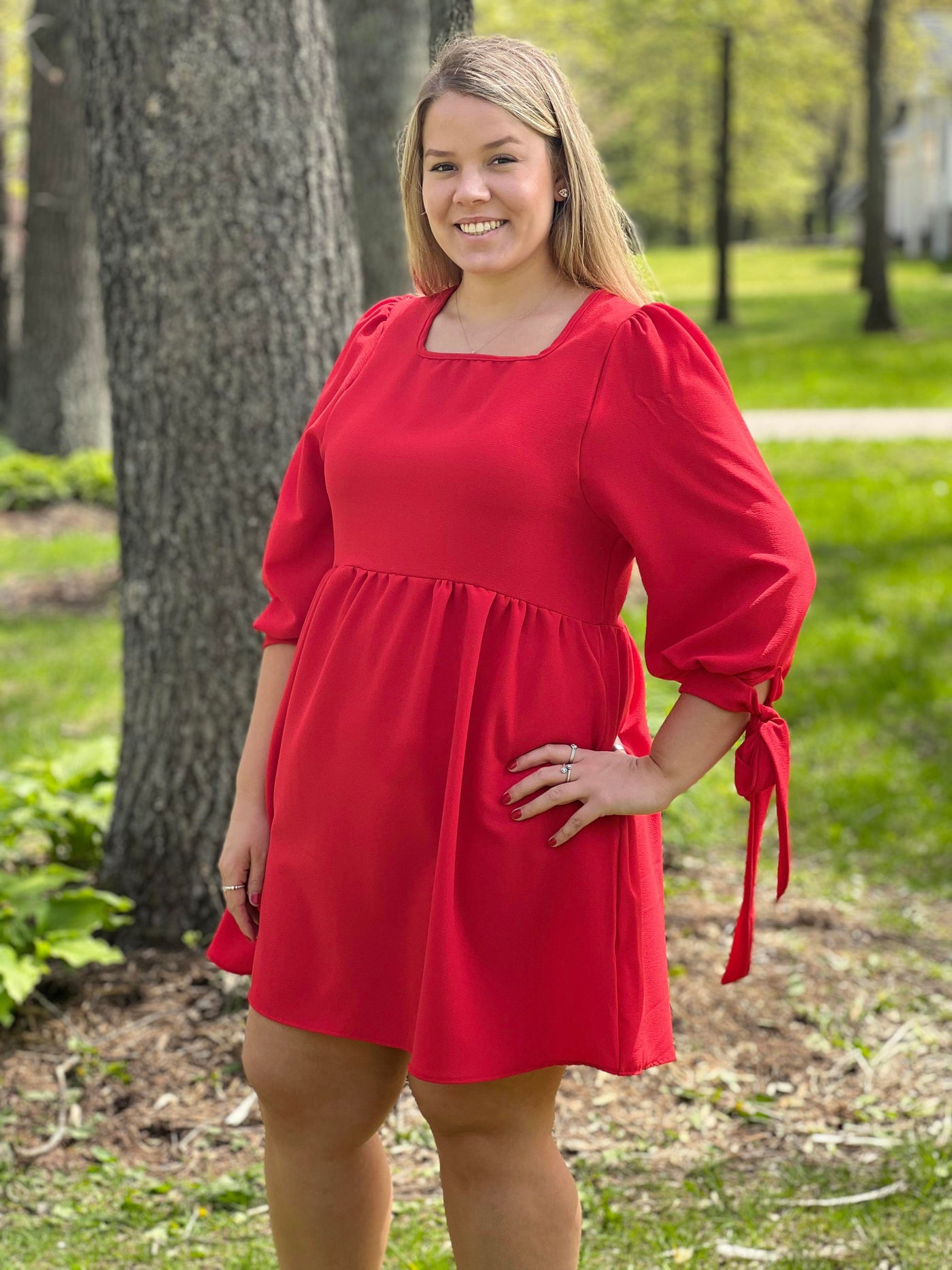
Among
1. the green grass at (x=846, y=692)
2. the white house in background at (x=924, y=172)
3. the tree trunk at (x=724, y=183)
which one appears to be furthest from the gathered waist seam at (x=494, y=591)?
the white house in background at (x=924, y=172)

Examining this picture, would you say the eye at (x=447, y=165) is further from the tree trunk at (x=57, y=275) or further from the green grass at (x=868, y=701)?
the tree trunk at (x=57, y=275)

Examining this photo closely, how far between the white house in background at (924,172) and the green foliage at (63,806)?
31.0 meters

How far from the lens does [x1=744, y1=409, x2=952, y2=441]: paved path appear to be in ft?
39.3

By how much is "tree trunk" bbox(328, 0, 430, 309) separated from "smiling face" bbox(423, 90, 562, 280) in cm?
431

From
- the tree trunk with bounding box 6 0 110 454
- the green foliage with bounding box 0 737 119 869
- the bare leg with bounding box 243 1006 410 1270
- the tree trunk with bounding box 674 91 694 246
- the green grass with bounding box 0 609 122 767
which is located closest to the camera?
the bare leg with bounding box 243 1006 410 1270

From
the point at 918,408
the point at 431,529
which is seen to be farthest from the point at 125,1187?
the point at 918,408

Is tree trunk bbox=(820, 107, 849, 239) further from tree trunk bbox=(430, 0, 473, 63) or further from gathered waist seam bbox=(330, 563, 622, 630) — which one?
gathered waist seam bbox=(330, 563, 622, 630)

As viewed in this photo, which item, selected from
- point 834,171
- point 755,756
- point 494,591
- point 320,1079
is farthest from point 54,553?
point 834,171

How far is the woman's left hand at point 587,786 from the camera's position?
186 centimetres

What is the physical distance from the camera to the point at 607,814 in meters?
1.91

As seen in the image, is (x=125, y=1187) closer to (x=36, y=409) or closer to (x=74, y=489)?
(x=74, y=489)

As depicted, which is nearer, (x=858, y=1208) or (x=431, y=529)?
(x=431, y=529)

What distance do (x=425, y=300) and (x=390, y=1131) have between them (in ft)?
6.33

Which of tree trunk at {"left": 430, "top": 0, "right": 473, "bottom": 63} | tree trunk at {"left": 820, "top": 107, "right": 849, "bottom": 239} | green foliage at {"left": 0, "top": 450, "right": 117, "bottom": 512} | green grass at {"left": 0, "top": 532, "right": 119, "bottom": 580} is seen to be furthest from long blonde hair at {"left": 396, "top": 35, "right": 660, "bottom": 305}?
tree trunk at {"left": 820, "top": 107, "right": 849, "bottom": 239}
